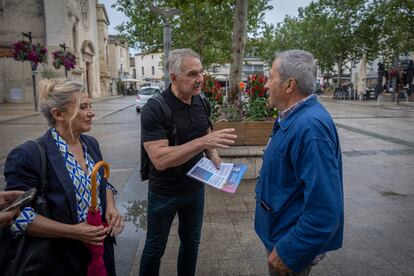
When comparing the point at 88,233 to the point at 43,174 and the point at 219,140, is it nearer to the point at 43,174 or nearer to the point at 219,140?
the point at 43,174

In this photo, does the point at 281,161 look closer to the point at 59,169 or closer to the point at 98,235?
the point at 98,235

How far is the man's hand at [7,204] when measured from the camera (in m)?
1.56

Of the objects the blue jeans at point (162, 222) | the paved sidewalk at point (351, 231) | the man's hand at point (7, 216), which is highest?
the man's hand at point (7, 216)

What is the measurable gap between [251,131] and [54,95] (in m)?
4.29

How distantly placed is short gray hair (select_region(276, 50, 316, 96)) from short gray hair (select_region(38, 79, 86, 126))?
121cm

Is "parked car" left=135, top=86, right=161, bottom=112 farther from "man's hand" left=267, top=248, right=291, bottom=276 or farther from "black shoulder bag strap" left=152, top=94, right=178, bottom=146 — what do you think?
"man's hand" left=267, top=248, right=291, bottom=276

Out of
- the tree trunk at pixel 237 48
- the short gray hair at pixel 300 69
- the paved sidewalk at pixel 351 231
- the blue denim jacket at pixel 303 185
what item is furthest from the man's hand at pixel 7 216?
the tree trunk at pixel 237 48

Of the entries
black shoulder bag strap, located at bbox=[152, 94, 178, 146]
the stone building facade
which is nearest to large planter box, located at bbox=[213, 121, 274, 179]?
black shoulder bag strap, located at bbox=[152, 94, 178, 146]

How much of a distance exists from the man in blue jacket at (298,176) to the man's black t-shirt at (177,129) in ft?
2.41

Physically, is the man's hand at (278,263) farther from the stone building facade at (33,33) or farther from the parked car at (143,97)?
the stone building facade at (33,33)

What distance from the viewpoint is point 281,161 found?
181cm

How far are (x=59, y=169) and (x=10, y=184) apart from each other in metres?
0.24

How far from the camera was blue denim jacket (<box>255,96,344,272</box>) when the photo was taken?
5.44 feet

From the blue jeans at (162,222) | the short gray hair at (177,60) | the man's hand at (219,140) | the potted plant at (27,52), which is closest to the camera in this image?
the man's hand at (219,140)
